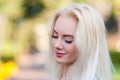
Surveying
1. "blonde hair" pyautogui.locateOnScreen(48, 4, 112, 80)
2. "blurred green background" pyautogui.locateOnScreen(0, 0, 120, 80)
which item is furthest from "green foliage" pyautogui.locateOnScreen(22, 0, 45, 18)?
"blonde hair" pyautogui.locateOnScreen(48, 4, 112, 80)

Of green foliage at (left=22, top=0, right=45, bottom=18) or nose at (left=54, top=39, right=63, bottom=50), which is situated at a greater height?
green foliage at (left=22, top=0, right=45, bottom=18)

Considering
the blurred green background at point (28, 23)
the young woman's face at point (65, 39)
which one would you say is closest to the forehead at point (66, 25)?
the young woman's face at point (65, 39)

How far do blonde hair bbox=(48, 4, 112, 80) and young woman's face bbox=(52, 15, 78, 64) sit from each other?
1.3 inches

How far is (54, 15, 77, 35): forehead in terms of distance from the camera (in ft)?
10.1

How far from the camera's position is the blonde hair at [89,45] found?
9.99 feet

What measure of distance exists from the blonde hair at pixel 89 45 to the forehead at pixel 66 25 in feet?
0.10

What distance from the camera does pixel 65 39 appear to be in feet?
10.1

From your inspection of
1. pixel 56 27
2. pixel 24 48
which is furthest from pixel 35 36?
pixel 56 27

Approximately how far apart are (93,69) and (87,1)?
15.2 feet

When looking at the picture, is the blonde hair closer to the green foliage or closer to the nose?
the nose

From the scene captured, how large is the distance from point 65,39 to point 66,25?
8 centimetres

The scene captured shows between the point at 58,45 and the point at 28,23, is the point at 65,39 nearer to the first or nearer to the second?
the point at 58,45

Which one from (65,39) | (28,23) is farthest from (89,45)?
(28,23)

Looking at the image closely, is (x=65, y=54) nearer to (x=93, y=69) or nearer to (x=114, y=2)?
(x=93, y=69)
